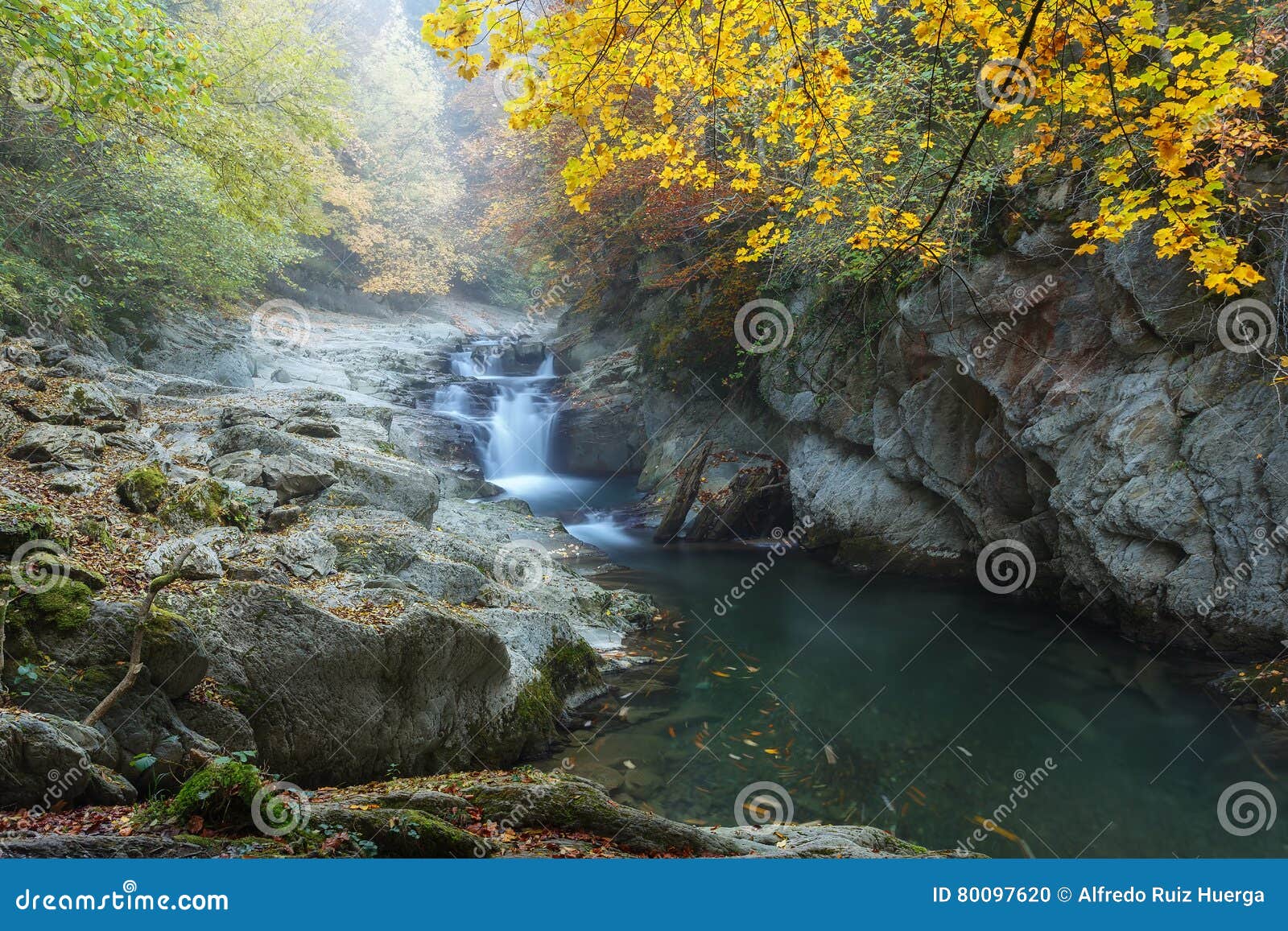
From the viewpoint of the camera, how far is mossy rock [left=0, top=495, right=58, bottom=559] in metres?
4.20

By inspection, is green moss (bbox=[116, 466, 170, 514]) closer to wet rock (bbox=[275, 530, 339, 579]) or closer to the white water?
wet rock (bbox=[275, 530, 339, 579])

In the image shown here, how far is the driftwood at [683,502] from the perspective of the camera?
14539 mm

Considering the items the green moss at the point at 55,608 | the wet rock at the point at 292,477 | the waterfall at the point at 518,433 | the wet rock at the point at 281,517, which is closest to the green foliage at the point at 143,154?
the wet rock at the point at 292,477

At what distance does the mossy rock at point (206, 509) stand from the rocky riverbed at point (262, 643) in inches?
0.8

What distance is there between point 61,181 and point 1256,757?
17.0 m

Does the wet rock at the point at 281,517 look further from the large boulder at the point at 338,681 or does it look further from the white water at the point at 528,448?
the white water at the point at 528,448

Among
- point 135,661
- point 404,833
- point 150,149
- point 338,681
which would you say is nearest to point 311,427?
point 150,149

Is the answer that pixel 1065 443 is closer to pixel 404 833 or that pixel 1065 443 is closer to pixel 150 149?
pixel 404 833

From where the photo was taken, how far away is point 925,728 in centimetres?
771

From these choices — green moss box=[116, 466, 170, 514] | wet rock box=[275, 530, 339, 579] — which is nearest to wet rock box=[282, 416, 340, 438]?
green moss box=[116, 466, 170, 514]

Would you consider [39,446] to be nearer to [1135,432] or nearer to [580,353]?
[1135,432]

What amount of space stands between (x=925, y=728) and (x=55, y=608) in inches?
307

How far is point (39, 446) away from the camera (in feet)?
21.2

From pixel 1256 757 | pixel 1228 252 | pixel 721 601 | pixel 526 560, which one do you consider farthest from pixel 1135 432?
pixel 526 560
